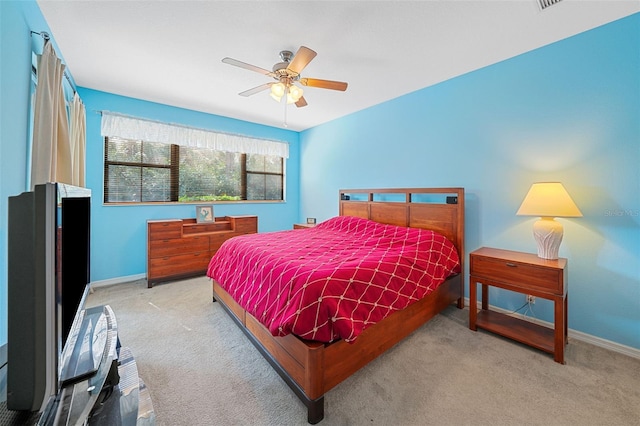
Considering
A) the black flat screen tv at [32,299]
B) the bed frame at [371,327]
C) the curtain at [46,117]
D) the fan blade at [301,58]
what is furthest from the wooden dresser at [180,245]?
the black flat screen tv at [32,299]

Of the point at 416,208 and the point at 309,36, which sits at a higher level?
the point at 309,36

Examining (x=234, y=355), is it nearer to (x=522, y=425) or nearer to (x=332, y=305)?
(x=332, y=305)

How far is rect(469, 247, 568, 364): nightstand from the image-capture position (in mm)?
1910

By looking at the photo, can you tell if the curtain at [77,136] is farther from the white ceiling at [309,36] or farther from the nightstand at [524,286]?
the nightstand at [524,286]

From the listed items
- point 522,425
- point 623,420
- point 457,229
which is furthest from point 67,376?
point 457,229

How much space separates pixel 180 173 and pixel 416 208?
3.54 m

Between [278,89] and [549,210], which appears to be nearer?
[549,210]

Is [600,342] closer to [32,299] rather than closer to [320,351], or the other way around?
[320,351]

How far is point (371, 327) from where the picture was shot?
179 cm

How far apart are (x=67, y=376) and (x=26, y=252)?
0.68 m

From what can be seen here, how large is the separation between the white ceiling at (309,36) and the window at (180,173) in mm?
929

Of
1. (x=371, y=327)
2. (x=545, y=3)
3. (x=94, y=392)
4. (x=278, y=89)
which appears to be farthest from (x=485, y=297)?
(x=94, y=392)

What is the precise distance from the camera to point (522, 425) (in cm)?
140

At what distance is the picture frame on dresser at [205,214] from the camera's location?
4.05 metres
